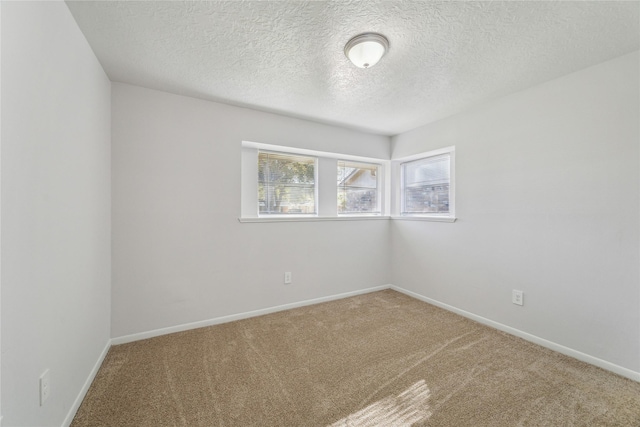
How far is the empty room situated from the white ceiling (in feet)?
0.05

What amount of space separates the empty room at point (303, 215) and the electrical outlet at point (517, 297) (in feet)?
0.04

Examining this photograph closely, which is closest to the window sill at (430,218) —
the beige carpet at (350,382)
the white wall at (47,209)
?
the beige carpet at (350,382)

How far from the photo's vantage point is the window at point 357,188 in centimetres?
379

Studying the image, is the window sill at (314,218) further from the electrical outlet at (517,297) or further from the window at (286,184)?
the electrical outlet at (517,297)

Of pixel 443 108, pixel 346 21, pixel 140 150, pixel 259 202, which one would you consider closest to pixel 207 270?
pixel 259 202

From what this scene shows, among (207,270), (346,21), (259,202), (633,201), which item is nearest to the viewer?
(346,21)

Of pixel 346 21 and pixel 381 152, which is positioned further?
pixel 381 152

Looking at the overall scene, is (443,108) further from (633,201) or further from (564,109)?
(633,201)

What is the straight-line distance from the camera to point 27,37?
43.2 inches

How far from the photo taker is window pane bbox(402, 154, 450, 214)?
337cm

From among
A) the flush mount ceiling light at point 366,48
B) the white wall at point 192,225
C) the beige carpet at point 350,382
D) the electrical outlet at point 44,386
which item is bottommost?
the beige carpet at point 350,382

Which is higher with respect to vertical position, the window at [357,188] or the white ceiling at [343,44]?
the white ceiling at [343,44]

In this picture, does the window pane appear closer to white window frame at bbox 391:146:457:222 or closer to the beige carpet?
white window frame at bbox 391:146:457:222

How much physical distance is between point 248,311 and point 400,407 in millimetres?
1822
